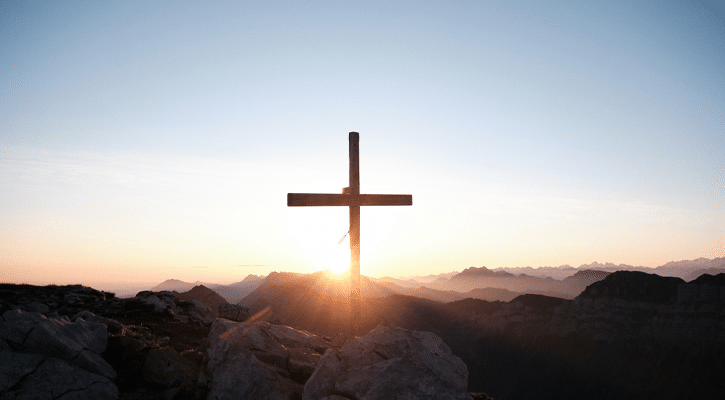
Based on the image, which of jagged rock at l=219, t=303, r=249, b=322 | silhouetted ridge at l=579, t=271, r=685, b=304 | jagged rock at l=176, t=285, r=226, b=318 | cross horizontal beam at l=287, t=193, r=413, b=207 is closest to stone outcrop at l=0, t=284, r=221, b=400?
jagged rock at l=219, t=303, r=249, b=322

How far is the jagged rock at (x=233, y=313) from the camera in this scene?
12492 mm

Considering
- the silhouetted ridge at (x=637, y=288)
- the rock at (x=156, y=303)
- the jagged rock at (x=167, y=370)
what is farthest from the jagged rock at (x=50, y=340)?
the silhouetted ridge at (x=637, y=288)

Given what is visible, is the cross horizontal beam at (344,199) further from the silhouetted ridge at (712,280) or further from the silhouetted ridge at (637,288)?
the silhouetted ridge at (712,280)

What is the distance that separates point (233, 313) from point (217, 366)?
598 cm

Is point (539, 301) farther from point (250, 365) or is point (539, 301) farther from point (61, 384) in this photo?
point (61, 384)

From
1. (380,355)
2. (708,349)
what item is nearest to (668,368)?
(708,349)

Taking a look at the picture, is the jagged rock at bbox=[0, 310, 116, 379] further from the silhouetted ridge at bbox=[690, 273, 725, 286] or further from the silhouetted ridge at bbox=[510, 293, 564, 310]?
the silhouetted ridge at bbox=[690, 273, 725, 286]

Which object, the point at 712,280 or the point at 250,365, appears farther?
the point at 712,280

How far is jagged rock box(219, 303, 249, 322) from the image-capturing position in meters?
12.5

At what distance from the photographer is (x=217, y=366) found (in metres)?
6.84

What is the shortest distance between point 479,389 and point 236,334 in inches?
1396

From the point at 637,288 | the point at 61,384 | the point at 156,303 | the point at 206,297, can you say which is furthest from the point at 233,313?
the point at 637,288

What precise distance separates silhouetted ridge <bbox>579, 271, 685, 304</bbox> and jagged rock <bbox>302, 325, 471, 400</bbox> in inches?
1427

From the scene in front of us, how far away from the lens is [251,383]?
639 centimetres
